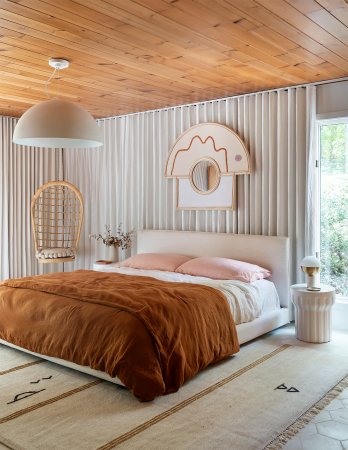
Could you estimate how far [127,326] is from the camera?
119 inches

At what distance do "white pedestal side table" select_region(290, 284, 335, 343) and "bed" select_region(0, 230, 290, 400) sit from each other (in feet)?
1.16

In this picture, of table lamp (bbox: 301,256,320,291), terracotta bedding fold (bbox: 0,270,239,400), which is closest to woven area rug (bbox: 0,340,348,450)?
terracotta bedding fold (bbox: 0,270,239,400)

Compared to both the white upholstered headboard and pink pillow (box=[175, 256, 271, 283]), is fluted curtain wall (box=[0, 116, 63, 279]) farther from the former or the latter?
pink pillow (box=[175, 256, 271, 283])

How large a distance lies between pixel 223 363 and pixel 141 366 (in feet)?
3.02

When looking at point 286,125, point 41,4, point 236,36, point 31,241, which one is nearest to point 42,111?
point 41,4

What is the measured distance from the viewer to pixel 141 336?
117 inches

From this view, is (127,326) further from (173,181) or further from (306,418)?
(173,181)

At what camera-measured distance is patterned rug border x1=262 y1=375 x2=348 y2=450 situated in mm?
2410

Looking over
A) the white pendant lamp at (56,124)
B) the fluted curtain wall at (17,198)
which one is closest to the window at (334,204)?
the white pendant lamp at (56,124)

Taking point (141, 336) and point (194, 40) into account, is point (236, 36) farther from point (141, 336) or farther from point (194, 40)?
point (141, 336)

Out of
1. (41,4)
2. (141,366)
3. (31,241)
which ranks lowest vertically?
(141,366)

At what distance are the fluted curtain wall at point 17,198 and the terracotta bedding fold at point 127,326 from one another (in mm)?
2286

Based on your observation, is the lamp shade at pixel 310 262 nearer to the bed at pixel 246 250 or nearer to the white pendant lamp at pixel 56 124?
the bed at pixel 246 250

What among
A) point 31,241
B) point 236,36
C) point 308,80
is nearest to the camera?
point 236,36
